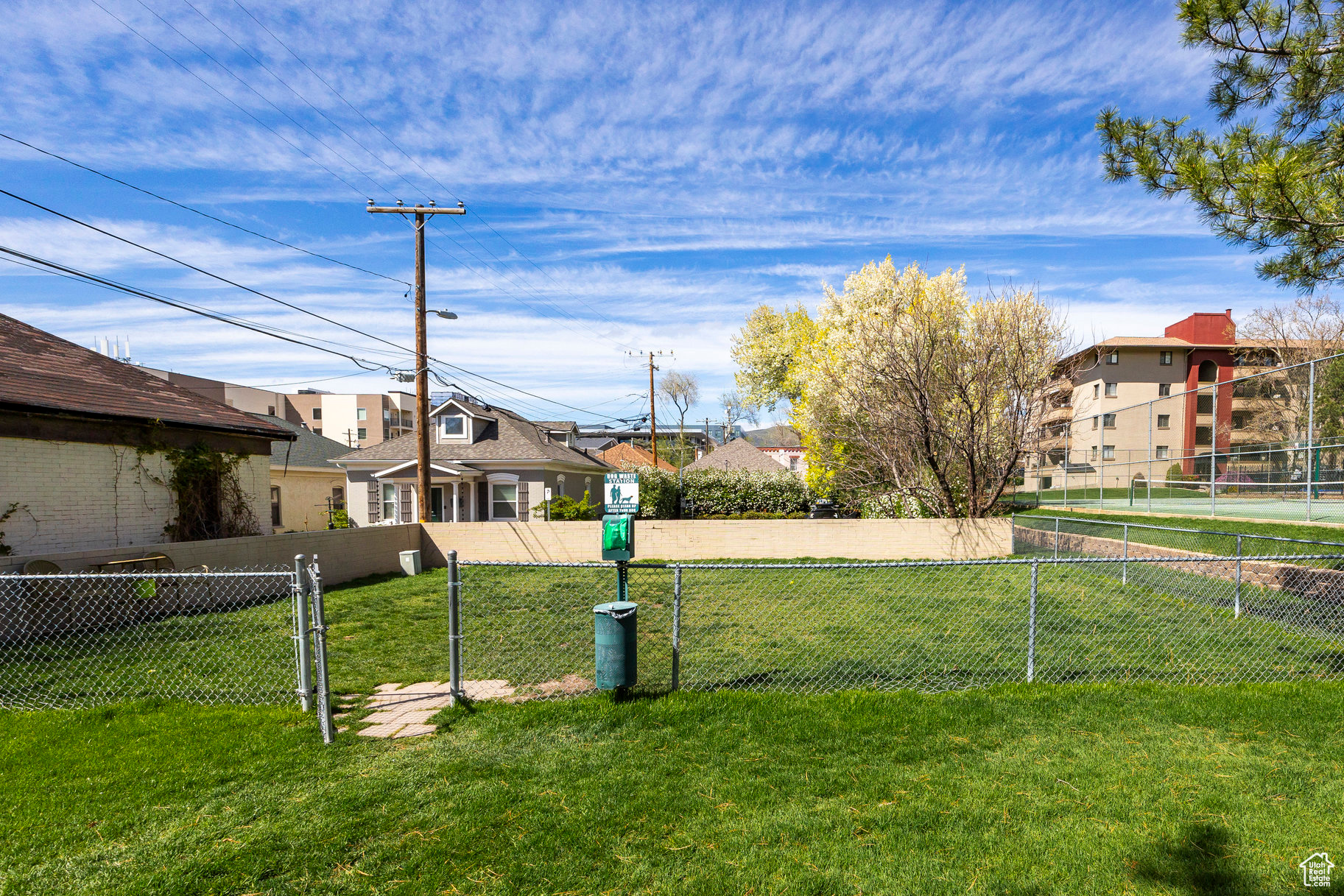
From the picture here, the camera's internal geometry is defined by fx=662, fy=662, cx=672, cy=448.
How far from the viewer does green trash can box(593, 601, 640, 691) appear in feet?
17.5

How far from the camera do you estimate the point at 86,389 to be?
39.9 ft

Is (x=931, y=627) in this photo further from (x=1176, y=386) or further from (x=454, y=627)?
(x=1176, y=386)

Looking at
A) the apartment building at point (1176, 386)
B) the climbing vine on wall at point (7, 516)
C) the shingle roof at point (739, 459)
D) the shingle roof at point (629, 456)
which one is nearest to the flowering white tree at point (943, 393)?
the apartment building at point (1176, 386)

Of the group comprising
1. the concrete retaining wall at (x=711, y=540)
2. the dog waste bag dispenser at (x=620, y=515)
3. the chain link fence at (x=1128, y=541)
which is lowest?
the concrete retaining wall at (x=711, y=540)

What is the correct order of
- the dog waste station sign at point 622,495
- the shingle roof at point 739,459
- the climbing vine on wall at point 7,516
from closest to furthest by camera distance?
1. the dog waste station sign at point 622,495
2. the climbing vine on wall at point 7,516
3. the shingle roof at point 739,459

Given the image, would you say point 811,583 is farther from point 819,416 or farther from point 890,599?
point 819,416

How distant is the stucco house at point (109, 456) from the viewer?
1067cm

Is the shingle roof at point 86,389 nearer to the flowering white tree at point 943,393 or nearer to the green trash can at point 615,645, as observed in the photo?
the green trash can at point 615,645

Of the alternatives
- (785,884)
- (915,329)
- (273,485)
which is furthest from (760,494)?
(785,884)

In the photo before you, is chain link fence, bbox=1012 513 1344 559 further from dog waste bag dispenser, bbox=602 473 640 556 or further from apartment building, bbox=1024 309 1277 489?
apartment building, bbox=1024 309 1277 489

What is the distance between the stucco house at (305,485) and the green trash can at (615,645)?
2234cm

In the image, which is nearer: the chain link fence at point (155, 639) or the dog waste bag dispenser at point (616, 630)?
the dog waste bag dispenser at point (616, 630)

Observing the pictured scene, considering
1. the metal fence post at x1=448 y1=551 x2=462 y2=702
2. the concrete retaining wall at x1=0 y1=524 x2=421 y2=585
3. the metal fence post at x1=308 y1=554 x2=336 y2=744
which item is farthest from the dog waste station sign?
the concrete retaining wall at x1=0 y1=524 x2=421 y2=585

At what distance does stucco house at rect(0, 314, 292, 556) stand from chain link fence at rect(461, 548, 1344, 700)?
625cm
